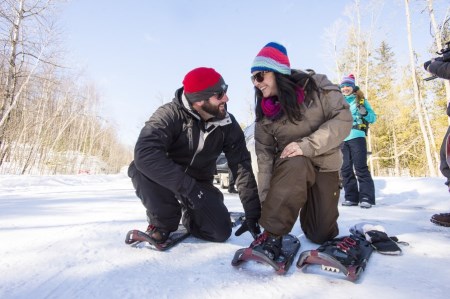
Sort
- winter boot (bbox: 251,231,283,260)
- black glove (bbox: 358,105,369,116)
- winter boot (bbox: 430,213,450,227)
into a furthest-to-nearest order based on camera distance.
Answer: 1. black glove (bbox: 358,105,369,116)
2. winter boot (bbox: 430,213,450,227)
3. winter boot (bbox: 251,231,283,260)

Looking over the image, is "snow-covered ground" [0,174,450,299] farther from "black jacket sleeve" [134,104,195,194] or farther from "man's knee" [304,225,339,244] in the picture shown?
"black jacket sleeve" [134,104,195,194]

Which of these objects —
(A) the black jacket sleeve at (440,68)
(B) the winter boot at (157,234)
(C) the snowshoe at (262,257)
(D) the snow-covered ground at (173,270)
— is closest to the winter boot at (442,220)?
(D) the snow-covered ground at (173,270)

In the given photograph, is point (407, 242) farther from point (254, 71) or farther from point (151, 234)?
point (151, 234)

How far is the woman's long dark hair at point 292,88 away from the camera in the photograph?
5.99 ft

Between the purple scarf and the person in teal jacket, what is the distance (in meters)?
2.40

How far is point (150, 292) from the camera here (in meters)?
1.22

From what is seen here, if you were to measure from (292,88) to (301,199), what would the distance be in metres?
0.69

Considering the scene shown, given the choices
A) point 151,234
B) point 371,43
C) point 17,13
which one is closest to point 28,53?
point 17,13

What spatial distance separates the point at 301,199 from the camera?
1.65 metres

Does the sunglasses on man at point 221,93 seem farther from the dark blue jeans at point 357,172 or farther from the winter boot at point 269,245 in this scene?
the dark blue jeans at point 357,172

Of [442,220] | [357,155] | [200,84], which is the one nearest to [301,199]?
[200,84]

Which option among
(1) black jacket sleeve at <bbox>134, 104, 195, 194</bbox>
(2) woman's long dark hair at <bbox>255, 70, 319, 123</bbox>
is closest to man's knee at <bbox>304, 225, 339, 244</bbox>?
(2) woman's long dark hair at <bbox>255, 70, 319, 123</bbox>

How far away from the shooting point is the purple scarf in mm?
1862

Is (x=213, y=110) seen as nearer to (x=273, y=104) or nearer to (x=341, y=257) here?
(x=273, y=104)
